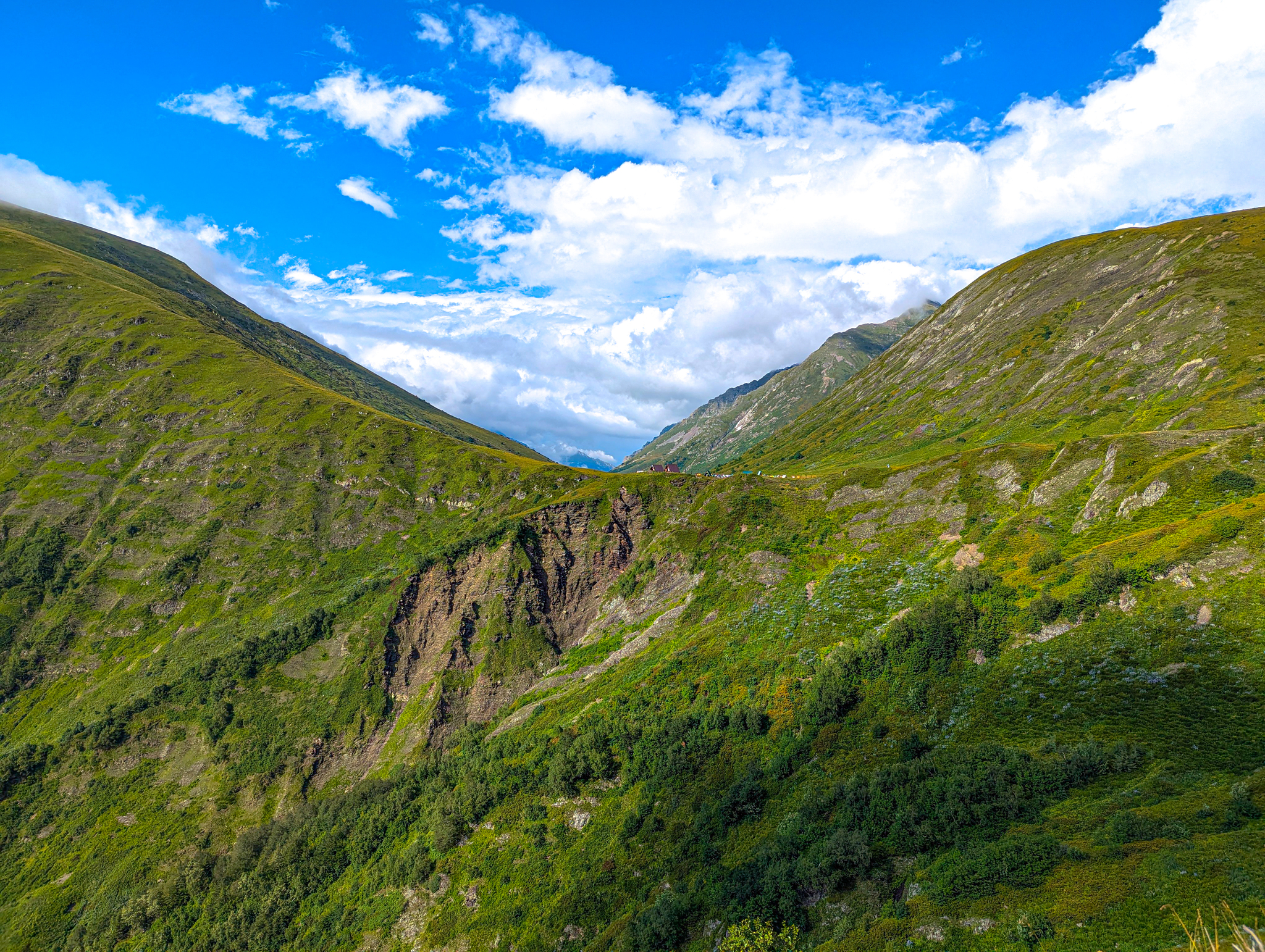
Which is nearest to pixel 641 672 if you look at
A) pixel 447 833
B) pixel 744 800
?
pixel 744 800

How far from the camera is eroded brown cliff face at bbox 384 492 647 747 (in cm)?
10481

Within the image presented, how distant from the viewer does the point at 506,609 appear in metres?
112

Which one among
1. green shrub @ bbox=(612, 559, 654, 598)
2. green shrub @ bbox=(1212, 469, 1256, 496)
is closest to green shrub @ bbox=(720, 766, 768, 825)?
green shrub @ bbox=(1212, 469, 1256, 496)

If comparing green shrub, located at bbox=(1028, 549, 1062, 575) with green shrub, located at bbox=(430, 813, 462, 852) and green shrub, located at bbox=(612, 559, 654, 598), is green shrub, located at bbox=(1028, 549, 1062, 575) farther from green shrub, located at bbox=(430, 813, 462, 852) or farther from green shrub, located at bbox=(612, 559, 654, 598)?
green shrub, located at bbox=(430, 813, 462, 852)

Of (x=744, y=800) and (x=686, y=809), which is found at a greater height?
(x=744, y=800)

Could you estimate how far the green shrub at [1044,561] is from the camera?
5688 cm

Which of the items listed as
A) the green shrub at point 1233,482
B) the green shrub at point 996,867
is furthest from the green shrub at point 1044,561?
the green shrub at point 996,867

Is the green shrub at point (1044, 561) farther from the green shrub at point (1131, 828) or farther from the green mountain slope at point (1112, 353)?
the green mountain slope at point (1112, 353)

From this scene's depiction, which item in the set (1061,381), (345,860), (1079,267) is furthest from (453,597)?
A: (1079,267)

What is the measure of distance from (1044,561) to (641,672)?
54664mm

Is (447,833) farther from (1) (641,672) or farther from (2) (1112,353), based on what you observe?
(2) (1112,353)

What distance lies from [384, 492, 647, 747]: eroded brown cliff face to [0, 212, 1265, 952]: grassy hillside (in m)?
0.72

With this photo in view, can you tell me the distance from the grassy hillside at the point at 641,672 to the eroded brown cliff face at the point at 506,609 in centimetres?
72

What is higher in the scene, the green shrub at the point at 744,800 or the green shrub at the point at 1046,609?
the green shrub at the point at 1046,609
